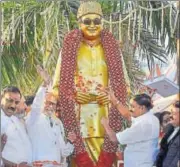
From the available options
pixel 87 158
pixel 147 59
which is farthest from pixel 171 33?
pixel 87 158

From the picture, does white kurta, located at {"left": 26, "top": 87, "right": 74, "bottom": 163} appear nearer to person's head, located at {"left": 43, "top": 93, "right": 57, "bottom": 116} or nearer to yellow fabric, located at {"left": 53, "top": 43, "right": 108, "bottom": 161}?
person's head, located at {"left": 43, "top": 93, "right": 57, "bottom": 116}

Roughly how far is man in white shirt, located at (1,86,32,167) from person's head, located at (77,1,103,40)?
68cm

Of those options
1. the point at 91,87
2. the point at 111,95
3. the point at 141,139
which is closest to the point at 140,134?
the point at 141,139

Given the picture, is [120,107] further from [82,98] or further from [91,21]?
[91,21]

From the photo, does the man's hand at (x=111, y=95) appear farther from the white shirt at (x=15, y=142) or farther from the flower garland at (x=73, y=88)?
the white shirt at (x=15, y=142)

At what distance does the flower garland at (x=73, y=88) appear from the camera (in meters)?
5.78

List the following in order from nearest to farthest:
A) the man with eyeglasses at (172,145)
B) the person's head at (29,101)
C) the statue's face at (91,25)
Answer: the man with eyeglasses at (172,145) < the person's head at (29,101) < the statue's face at (91,25)

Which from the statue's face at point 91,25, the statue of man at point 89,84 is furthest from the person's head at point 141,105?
the statue's face at point 91,25

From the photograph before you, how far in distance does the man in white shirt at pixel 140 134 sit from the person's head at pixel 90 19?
0.51 meters

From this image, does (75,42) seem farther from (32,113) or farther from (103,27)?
(32,113)

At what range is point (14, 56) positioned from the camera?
19.4ft

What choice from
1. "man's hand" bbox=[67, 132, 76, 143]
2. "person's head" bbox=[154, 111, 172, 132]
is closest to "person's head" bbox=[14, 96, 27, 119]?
"man's hand" bbox=[67, 132, 76, 143]

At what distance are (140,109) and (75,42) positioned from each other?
0.69 metres

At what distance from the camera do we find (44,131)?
5691 mm
